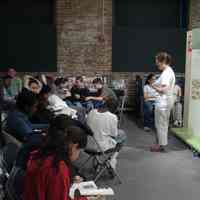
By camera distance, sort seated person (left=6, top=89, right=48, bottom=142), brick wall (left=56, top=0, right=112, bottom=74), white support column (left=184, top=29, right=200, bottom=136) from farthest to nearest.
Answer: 1. brick wall (left=56, top=0, right=112, bottom=74)
2. white support column (left=184, top=29, right=200, bottom=136)
3. seated person (left=6, top=89, right=48, bottom=142)

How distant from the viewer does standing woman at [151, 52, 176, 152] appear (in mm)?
5277

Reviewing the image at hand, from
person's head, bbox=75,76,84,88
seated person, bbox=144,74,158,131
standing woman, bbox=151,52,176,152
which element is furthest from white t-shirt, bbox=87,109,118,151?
person's head, bbox=75,76,84,88

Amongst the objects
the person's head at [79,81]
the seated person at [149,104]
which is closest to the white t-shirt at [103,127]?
the seated person at [149,104]

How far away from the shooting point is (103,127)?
412 centimetres

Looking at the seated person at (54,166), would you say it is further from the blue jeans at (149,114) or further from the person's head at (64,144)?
the blue jeans at (149,114)

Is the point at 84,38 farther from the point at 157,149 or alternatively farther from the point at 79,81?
the point at 157,149

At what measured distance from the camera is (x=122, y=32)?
9164mm

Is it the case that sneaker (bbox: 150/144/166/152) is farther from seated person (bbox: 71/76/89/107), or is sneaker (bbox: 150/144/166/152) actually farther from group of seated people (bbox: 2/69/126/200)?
seated person (bbox: 71/76/89/107)

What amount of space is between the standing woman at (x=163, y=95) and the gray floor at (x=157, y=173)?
27 cm

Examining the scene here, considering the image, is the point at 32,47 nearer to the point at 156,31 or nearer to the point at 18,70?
the point at 18,70

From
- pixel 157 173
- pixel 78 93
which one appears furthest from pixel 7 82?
pixel 157 173

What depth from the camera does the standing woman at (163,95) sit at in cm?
528

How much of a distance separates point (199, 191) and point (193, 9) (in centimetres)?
642

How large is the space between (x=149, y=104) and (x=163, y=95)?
211cm
